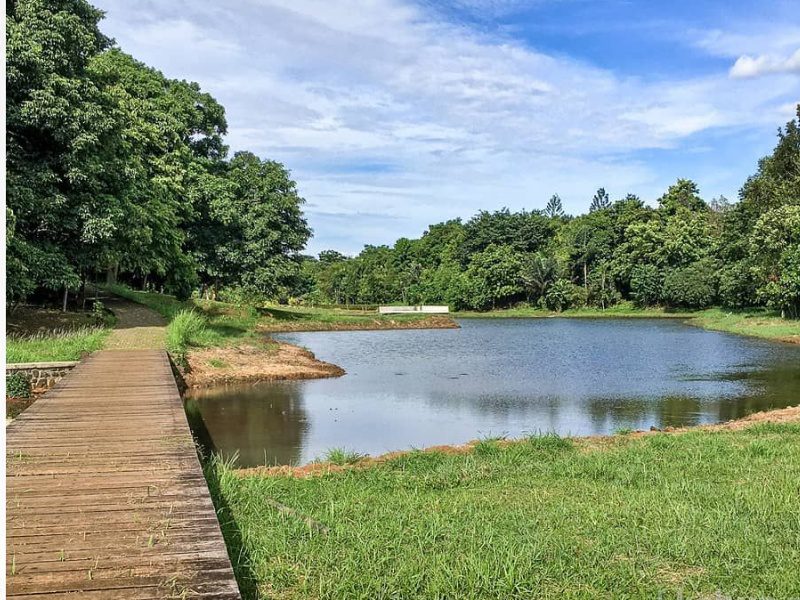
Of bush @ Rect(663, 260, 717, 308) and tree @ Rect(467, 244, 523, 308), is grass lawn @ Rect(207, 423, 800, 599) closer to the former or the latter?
bush @ Rect(663, 260, 717, 308)

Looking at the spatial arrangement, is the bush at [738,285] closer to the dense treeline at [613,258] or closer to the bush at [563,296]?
the dense treeline at [613,258]

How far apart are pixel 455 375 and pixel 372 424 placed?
6.91 meters

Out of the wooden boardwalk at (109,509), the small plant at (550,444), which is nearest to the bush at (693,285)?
the small plant at (550,444)

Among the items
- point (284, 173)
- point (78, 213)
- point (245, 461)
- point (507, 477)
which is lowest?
point (245, 461)

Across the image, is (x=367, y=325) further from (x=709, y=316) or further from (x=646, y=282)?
(x=646, y=282)

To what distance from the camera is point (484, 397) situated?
1470cm

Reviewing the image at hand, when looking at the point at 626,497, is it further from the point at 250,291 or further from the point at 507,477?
the point at 250,291

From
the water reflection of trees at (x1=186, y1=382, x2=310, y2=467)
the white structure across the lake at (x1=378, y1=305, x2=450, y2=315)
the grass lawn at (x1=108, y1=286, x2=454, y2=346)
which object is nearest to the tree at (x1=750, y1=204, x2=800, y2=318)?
the grass lawn at (x1=108, y1=286, x2=454, y2=346)

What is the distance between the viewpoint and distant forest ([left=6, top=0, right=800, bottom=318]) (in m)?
15.1

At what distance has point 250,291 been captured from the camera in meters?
30.3

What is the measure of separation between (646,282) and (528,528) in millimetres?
49630

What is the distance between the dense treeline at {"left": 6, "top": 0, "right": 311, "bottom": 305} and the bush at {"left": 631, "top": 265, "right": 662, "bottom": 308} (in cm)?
3426

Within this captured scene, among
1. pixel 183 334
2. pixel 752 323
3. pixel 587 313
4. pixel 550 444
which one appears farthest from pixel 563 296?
pixel 550 444

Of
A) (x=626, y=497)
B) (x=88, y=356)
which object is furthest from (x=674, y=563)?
(x=88, y=356)
